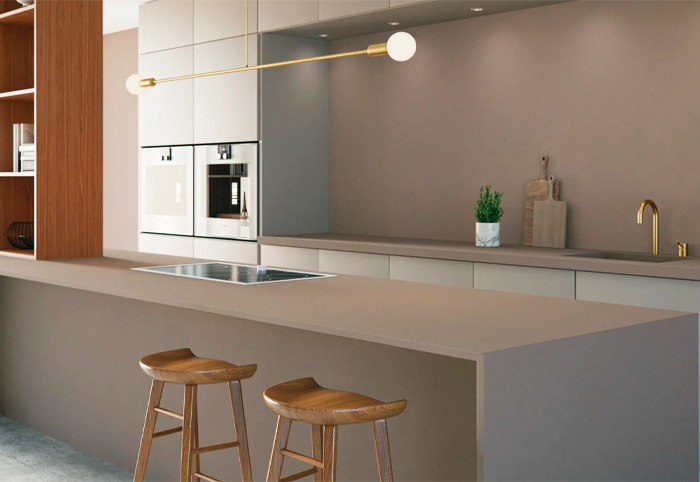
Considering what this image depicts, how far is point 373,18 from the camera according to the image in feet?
16.1

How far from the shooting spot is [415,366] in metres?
2.68

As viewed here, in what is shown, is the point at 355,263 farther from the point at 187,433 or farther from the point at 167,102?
the point at 187,433

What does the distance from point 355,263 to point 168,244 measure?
73.2 inches

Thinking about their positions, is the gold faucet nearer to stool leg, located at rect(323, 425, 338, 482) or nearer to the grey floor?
stool leg, located at rect(323, 425, 338, 482)

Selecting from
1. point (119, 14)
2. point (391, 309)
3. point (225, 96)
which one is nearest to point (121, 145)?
point (119, 14)

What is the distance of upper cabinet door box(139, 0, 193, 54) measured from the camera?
5.91 metres

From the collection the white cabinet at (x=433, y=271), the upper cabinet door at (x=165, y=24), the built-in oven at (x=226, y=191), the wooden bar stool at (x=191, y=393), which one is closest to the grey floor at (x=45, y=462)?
the wooden bar stool at (x=191, y=393)

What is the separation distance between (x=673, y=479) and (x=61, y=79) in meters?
3.34

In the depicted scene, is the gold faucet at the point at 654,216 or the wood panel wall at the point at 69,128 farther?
the wood panel wall at the point at 69,128

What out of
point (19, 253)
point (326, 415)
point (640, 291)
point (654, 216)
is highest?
point (654, 216)

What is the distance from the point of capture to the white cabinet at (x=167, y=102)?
5.93 m

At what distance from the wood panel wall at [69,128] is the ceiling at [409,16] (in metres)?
1.43

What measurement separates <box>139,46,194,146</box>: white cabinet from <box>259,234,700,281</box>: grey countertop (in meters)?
1.17

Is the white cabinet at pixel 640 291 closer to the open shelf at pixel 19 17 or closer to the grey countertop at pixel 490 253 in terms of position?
the grey countertop at pixel 490 253
